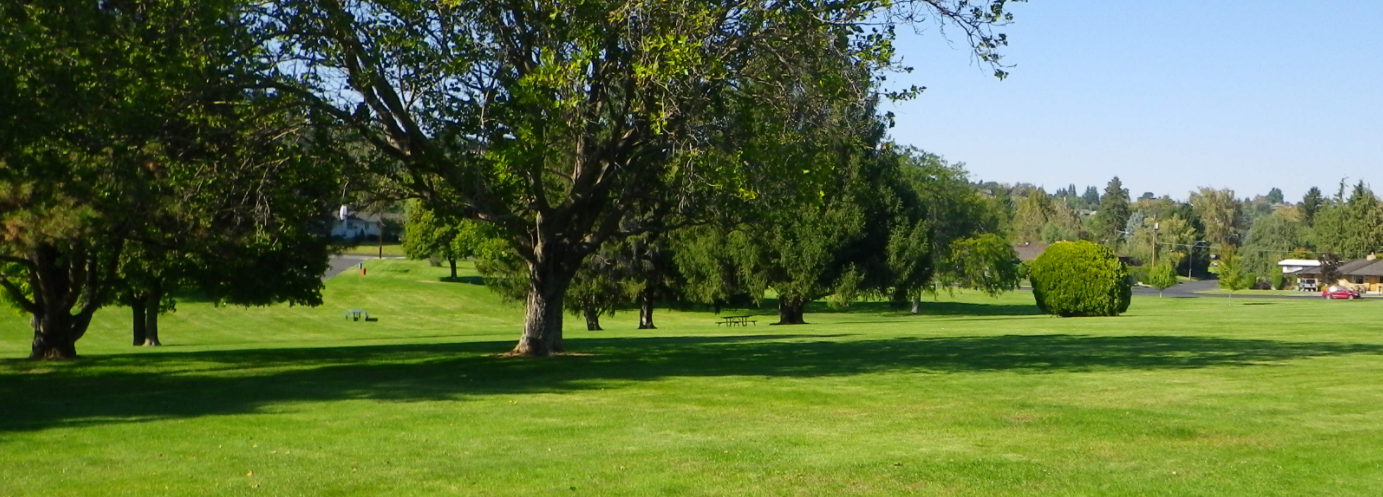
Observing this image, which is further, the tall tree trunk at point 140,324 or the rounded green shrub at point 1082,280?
the rounded green shrub at point 1082,280

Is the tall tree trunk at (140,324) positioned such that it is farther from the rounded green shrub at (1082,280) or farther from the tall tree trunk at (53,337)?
the rounded green shrub at (1082,280)

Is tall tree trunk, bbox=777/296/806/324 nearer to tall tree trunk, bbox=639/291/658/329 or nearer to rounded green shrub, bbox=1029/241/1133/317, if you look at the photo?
tall tree trunk, bbox=639/291/658/329

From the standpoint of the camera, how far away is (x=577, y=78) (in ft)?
67.5

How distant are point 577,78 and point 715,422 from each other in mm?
7267

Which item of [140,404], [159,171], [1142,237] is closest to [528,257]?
[159,171]

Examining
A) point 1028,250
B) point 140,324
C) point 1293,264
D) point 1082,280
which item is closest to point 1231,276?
point 1293,264

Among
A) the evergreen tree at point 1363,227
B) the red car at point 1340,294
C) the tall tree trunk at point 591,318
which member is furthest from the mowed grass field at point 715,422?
the evergreen tree at point 1363,227

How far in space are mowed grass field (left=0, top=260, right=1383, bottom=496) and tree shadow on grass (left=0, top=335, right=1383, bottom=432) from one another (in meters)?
0.11

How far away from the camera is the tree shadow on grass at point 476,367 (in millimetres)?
19047

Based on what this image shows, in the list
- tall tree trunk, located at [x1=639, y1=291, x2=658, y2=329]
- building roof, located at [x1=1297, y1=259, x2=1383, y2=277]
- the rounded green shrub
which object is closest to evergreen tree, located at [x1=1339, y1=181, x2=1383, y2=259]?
building roof, located at [x1=1297, y1=259, x2=1383, y2=277]

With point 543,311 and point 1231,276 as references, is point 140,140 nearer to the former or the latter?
point 543,311

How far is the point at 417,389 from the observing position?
20.3 metres

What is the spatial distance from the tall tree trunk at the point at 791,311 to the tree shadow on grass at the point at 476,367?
25976 mm

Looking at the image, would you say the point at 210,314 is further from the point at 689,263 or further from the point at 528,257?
the point at 528,257
